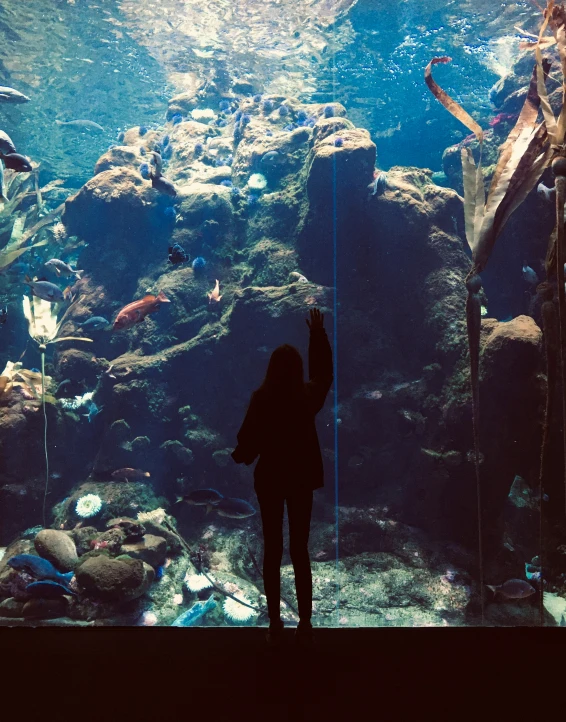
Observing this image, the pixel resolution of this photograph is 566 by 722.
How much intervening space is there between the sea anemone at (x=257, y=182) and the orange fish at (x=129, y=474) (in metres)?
6.75

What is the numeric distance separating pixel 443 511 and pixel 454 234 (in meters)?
4.69

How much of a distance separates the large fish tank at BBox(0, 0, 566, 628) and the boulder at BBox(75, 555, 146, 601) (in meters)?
0.02

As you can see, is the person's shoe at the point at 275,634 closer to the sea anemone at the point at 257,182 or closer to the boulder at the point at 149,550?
the boulder at the point at 149,550

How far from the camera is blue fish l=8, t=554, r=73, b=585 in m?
4.45

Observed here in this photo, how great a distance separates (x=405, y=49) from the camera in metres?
15.0

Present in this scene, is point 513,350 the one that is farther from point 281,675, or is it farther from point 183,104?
point 183,104

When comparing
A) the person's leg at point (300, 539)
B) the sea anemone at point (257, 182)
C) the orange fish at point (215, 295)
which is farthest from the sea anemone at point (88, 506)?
the sea anemone at point (257, 182)

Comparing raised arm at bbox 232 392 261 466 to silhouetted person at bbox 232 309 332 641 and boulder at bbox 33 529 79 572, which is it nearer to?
silhouetted person at bbox 232 309 332 641

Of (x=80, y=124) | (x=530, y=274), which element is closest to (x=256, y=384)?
(x=530, y=274)

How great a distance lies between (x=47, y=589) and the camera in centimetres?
431

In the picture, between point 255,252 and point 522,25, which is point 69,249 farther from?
point 522,25

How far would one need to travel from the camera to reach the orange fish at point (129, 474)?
7.25 m

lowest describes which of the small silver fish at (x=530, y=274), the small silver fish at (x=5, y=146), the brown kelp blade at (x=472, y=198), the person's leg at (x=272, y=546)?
the person's leg at (x=272, y=546)

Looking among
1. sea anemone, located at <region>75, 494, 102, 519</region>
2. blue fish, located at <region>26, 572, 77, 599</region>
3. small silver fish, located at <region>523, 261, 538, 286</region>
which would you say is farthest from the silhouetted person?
→ small silver fish, located at <region>523, 261, 538, 286</region>
